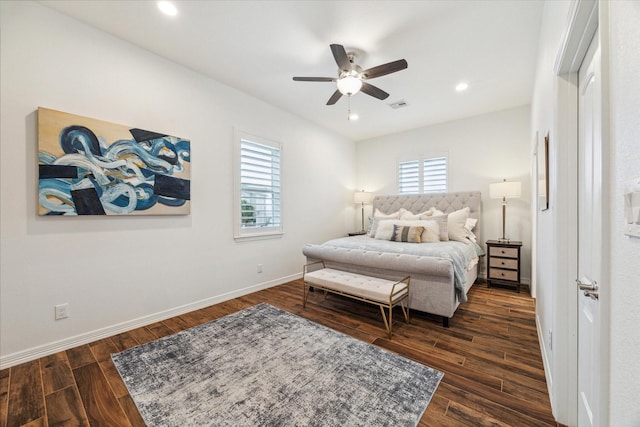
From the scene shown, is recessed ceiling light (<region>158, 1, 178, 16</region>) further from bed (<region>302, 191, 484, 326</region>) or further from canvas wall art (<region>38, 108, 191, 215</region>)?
bed (<region>302, 191, 484, 326</region>)

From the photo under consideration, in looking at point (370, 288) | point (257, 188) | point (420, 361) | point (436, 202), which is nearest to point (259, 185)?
point (257, 188)

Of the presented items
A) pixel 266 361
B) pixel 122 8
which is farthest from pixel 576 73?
pixel 122 8

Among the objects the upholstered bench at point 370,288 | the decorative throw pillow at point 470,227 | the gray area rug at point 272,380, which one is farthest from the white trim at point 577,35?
the decorative throw pillow at point 470,227

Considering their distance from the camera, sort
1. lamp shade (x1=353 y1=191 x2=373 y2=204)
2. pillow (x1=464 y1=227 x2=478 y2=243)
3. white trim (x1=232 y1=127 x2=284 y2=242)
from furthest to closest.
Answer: lamp shade (x1=353 y1=191 x2=373 y2=204), pillow (x1=464 y1=227 x2=478 y2=243), white trim (x1=232 y1=127 x2=284 y2=242)

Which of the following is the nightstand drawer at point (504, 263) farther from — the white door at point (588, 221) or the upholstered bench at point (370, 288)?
the white door at point (588, 221)

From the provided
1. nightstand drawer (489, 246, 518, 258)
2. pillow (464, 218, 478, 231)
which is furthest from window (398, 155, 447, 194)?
nightstand drawer (489, 246, 518, 258)

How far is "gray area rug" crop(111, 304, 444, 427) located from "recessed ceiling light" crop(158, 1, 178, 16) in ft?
9.60

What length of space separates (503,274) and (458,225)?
37.7 inches

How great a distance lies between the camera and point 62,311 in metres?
2.20

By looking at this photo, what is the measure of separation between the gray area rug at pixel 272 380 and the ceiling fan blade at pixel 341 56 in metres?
2.59

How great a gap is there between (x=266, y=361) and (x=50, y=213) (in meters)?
2.19

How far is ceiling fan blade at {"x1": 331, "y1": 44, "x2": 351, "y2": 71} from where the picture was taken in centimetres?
216

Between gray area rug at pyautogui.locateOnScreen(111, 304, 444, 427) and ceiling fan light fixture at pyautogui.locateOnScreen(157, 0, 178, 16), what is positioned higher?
ceiling fan light fixture at pyautogui.locateOnScreen(157, 0, 178, 16)

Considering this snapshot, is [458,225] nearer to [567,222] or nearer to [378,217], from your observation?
[378,217]
